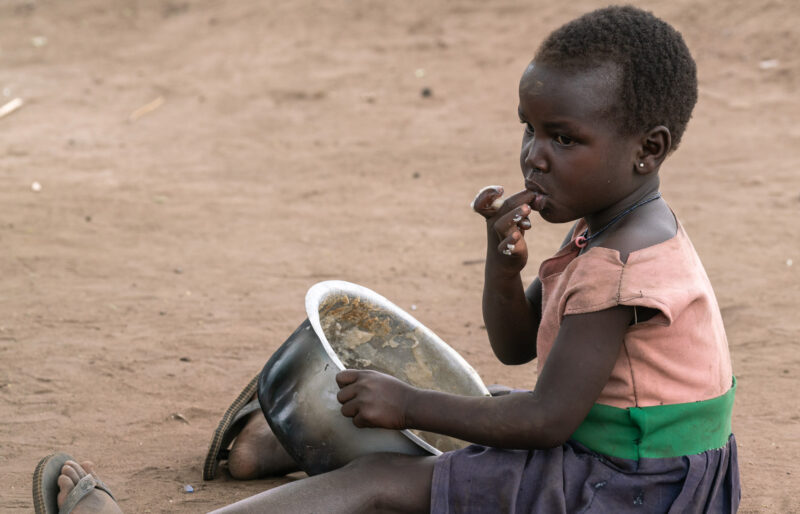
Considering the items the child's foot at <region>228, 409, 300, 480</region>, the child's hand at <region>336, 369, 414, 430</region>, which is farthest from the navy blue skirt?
the child's foot at <region>228, 409, 300, 480</region>

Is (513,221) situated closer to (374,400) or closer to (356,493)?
(374,400)

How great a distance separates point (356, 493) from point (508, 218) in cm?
68

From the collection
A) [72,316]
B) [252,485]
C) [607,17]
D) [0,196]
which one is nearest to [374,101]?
[0,196]

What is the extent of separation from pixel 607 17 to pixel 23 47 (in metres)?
10.3

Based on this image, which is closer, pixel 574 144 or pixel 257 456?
pixel 574 144

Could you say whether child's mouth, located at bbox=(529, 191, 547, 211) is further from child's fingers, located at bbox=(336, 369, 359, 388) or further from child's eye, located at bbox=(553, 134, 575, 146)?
child's fingers, located at bbox=(336, 369, 359, 388)

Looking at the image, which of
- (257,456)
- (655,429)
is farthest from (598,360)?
(257,456)

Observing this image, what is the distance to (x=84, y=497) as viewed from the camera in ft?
7.28

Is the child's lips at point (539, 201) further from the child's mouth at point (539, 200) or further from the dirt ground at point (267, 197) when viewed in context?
the dirt ground at point (267, 197)

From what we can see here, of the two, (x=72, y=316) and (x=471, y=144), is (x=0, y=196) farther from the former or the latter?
(x=471, y=144)

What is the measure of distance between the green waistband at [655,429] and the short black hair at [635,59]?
58 centimetres

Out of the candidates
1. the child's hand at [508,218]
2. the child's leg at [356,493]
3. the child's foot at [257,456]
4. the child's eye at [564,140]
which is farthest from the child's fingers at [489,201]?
the child's foot at [257,456]

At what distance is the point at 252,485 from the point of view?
2654mm

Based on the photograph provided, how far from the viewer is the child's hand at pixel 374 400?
1.94 m
